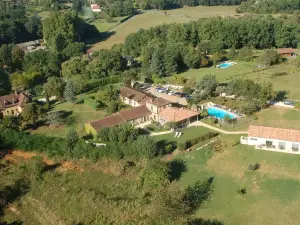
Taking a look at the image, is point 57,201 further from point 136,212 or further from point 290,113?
point 290,113

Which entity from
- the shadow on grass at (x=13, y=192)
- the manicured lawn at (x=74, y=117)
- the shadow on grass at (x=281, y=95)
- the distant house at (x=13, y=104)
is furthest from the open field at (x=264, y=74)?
the shadow on grass at (x=13, y=192)

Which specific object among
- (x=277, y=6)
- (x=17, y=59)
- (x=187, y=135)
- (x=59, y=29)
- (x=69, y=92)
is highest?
(x=277, y=6)

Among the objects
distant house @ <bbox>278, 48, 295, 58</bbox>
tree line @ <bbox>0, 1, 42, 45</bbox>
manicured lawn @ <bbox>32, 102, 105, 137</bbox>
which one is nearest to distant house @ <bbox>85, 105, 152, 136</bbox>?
manicured lawn @ <bbox>32, 102, 105, 137</bbox>

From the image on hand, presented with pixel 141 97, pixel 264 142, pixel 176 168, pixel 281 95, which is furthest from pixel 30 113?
pixel 281 95

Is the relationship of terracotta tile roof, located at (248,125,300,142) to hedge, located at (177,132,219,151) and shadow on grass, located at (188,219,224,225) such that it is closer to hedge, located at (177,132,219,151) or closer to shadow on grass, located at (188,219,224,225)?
hedge, located at (177,132,219,151)

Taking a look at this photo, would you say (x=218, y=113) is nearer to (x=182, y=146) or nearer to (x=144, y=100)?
(x=144, y=100)

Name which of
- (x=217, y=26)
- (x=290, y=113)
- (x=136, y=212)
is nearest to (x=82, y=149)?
(x=136, y=212)
